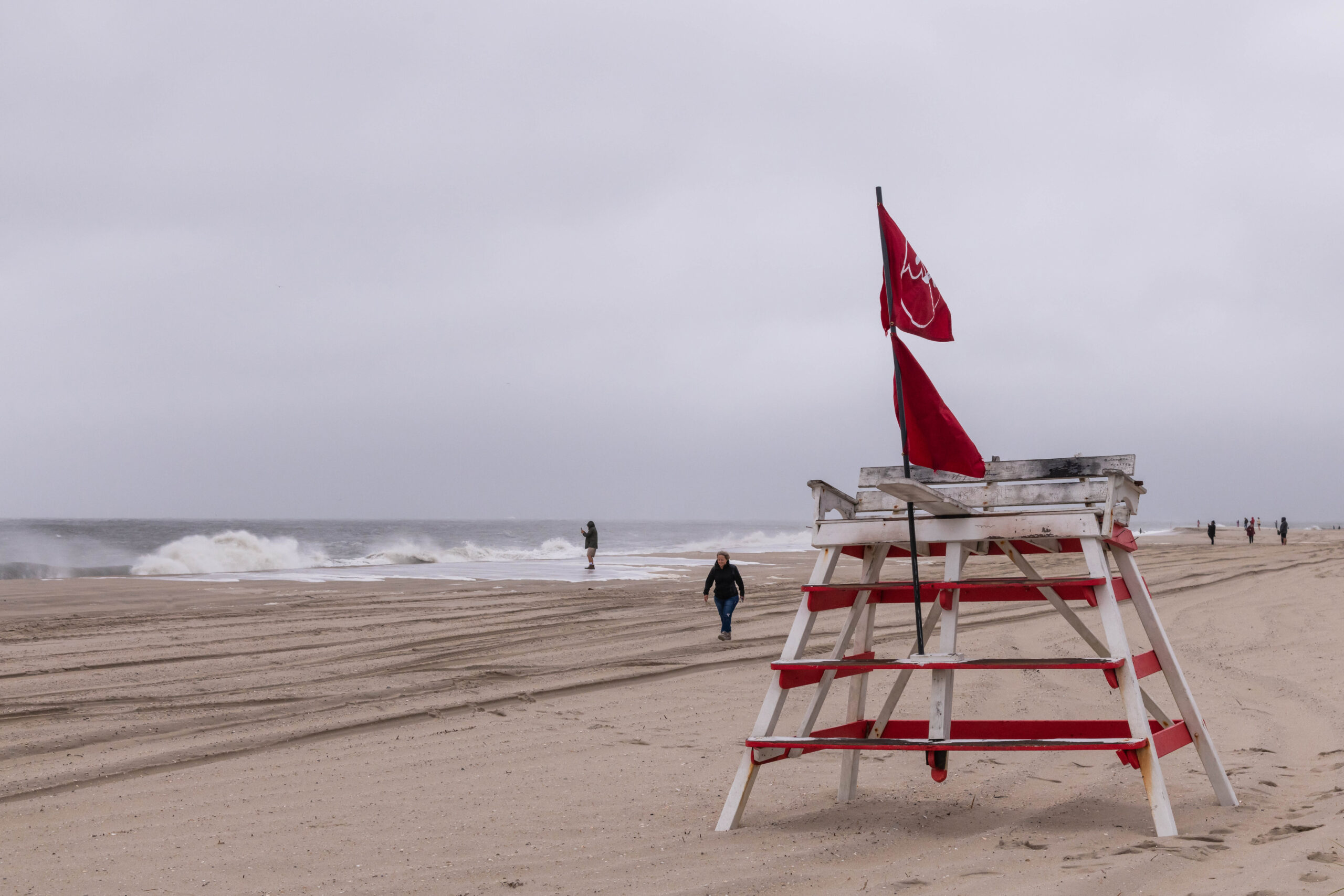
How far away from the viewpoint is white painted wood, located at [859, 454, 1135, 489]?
5453 mm

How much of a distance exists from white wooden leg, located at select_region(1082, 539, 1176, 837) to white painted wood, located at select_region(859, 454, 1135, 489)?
436mm

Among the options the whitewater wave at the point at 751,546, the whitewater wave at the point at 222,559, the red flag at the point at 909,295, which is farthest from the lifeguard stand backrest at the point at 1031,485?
the whitewater wave at the point at 751,546

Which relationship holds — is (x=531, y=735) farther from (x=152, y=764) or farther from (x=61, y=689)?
(x=61, y=689)

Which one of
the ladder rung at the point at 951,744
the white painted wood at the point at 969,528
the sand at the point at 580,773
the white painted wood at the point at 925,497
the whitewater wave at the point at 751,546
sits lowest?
the whitewater wave at the point at 751,546

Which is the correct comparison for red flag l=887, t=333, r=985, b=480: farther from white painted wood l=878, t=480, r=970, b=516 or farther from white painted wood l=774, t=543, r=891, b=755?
white painted wood l=774, t=543, r=891, b=755

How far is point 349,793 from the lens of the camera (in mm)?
6781

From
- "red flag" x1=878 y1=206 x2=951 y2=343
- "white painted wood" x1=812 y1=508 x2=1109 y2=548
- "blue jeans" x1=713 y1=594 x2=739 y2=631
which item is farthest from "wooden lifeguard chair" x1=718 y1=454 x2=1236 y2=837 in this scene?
"blue jeans" x1=713 y1=594 x2=739 y2=631

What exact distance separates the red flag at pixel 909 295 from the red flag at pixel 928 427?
16cm

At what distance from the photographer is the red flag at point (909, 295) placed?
525 cm

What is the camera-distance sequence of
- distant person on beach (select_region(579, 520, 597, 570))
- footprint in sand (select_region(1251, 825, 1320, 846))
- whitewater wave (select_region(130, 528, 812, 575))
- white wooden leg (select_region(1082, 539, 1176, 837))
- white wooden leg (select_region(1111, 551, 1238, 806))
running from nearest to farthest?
footprint in sand (select_region(1251, 825, 1320, 846)), white wooden leg (select_region(1082, 539, 1176, 837)), white wooden leg (select_region(1111, 551, 1238, 806)), distant person on beach (select_region(579, 520, 597, 570)), whitewater wave (select_region(130, 528, 812, 575))

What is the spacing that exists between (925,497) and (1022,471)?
114cm

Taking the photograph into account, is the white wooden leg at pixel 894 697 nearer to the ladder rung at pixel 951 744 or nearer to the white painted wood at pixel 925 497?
the ladder rung at pixel 951 744

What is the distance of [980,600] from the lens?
5.46m

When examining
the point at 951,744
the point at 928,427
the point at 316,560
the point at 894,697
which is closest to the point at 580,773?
the point at 894,697
